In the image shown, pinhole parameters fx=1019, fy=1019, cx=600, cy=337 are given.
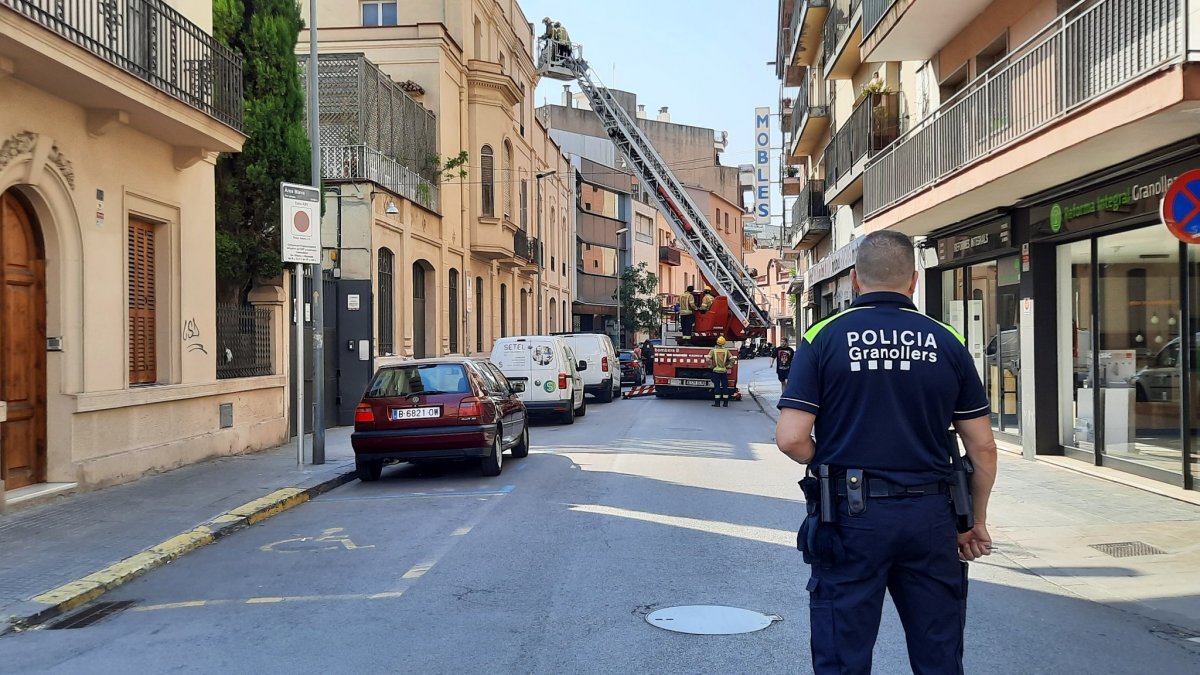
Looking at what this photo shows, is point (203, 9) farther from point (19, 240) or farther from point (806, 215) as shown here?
point (806, 215)

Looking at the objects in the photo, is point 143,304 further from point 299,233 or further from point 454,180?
point 454,180

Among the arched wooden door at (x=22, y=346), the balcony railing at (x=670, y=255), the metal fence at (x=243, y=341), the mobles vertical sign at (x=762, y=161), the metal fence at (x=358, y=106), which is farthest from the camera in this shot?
the balcony railing at (x=670, y=255)

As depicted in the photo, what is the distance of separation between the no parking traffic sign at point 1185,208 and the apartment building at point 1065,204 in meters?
0.85

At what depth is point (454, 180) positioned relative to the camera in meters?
29.5

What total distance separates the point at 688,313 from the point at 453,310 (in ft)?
22.9

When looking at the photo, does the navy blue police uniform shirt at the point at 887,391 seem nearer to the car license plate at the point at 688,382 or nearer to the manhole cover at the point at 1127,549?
the manhole cover at the point at 1127,549

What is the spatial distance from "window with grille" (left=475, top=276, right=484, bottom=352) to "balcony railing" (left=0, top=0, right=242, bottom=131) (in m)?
19.3

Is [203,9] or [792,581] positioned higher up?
[203,9]

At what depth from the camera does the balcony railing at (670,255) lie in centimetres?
7844

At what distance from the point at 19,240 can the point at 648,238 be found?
2539 inches

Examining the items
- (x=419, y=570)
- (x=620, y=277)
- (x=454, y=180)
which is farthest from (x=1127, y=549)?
(x=620, y=277)

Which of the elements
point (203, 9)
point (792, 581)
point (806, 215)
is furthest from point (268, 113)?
point (806, 215)

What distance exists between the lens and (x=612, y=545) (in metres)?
8.17

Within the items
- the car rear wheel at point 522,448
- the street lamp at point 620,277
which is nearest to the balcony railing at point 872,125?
the car rear wheel at point 522,448
